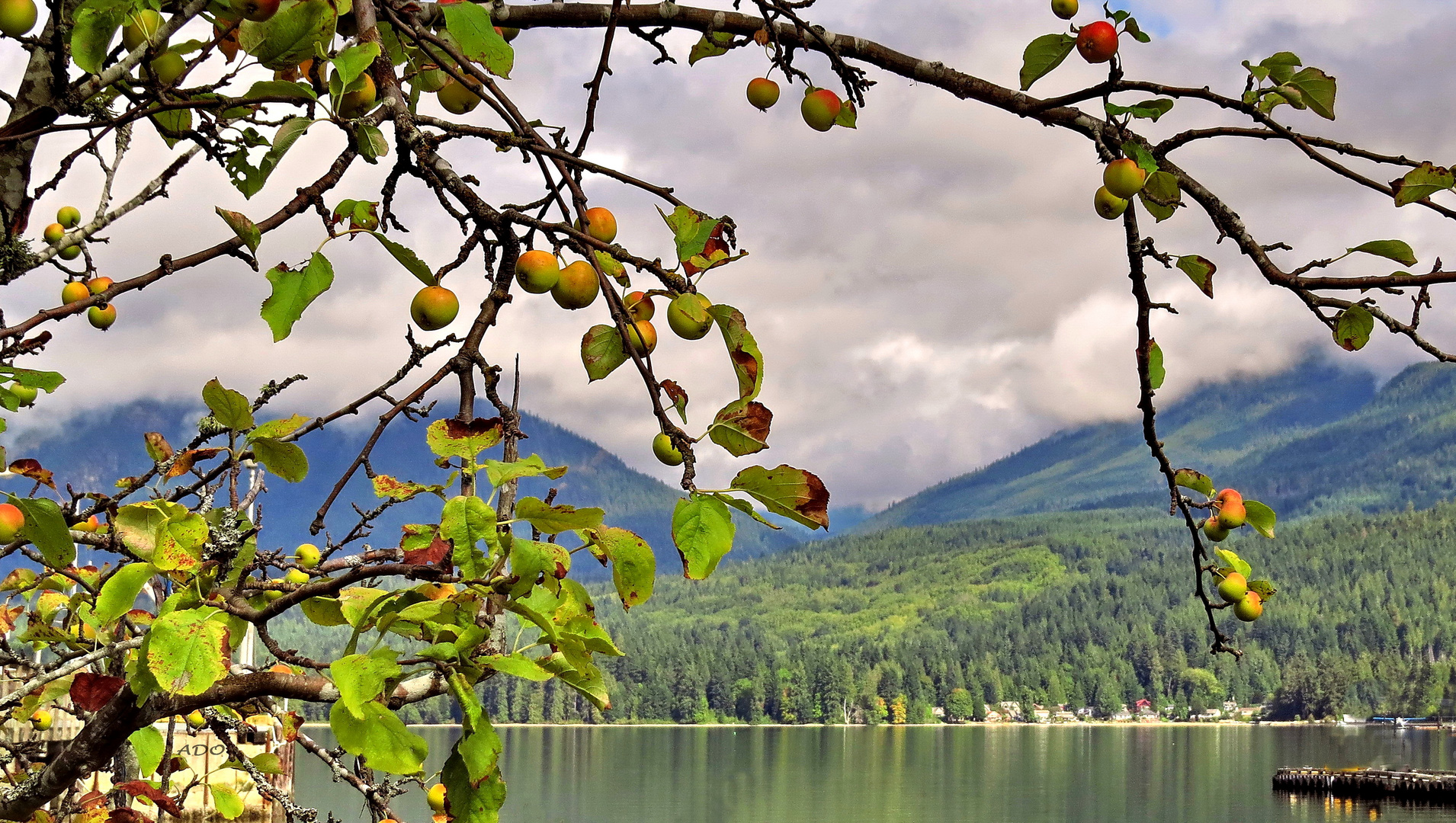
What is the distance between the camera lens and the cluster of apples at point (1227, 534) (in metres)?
3.13

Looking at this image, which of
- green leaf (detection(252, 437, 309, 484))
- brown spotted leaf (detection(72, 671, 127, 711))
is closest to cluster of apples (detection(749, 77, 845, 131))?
green leaf (detection(252, 437, 309, 484))

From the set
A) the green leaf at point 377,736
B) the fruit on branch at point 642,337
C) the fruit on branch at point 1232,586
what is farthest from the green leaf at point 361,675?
the fruit on branch at point 1232,586

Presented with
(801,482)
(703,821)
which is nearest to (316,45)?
(801,482)

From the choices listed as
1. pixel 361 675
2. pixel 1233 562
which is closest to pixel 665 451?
pixel 361 675

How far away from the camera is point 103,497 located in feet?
9.36

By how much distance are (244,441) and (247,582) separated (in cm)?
93

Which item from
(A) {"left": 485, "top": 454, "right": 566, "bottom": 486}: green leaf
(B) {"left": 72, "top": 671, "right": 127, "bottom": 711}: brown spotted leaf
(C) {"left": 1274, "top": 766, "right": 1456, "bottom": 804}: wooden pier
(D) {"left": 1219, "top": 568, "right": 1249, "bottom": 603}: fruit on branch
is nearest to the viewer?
(A) {"left": 485, "top": 454, "right": 566, "bottom": 486}: green leaf

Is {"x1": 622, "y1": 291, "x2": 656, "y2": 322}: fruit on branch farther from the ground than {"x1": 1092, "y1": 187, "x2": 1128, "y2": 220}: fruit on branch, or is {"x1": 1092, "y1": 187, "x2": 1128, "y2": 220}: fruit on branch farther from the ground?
{"x1": 1092, "y1": 187, "x2": 1128, "y2": 220}: fruit on branch

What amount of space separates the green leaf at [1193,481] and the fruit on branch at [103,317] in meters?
2.99

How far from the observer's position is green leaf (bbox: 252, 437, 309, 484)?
180 cm

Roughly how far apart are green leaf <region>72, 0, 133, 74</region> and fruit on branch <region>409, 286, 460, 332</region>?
762mm

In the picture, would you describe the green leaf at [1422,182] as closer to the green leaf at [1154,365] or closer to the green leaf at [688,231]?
the green leaf at [1154,365]

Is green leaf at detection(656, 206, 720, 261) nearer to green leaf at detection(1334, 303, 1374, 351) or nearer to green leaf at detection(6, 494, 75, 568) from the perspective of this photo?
green leaf at detection(6, 494, 75, 568)

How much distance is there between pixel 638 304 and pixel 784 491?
51 centimetres
